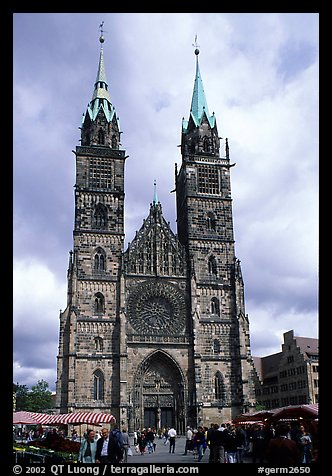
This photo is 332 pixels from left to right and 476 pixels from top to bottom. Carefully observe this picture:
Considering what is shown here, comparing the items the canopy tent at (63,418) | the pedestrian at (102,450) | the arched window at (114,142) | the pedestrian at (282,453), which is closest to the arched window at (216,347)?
the canopy tent at (63,418)

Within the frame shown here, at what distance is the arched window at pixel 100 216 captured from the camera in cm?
4328

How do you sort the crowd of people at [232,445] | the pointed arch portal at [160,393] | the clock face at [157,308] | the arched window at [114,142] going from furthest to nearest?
1. the arched window at [114,142]
2. the clock face at [157,308]
3. the pointed arch portal at [160,393]
4. the crowd of people at [232,445]

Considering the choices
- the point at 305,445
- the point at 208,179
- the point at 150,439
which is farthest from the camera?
the point at 208,179

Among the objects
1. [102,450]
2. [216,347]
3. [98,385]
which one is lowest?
[98,385]

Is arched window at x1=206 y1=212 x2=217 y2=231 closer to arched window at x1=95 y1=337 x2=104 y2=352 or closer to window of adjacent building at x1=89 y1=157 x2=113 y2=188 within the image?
window of adjacent building at x1=89 y1=157 x2=113 y2=188

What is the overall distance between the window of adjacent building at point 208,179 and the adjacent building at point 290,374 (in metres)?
22.4

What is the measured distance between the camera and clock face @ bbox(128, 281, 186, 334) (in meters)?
40.9

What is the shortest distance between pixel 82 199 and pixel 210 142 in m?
14.6

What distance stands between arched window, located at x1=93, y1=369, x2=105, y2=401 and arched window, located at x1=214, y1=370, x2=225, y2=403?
9.39 meters

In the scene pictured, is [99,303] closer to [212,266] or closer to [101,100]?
[212,266]

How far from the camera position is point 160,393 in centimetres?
3978

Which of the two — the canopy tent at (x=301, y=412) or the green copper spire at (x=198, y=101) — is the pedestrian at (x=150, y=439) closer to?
the canopy tent at (x=301, y=412)

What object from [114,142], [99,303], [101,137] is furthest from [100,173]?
[99,303]

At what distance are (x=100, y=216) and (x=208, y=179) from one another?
11.2m
